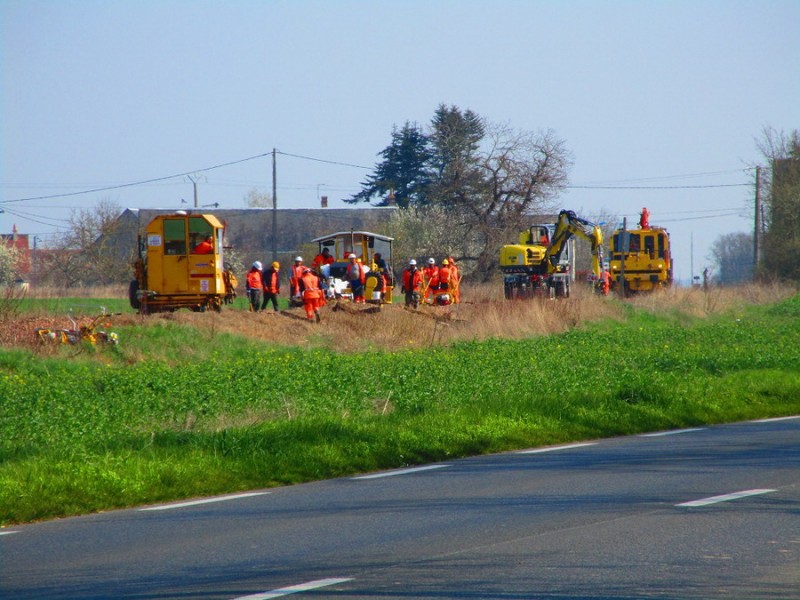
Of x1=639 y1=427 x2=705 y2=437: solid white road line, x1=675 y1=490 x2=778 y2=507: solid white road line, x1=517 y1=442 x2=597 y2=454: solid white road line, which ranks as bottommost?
x1=639 y1=427 x2=705 y2=437: solid white road line

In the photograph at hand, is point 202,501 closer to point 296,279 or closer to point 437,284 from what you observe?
point 296,279

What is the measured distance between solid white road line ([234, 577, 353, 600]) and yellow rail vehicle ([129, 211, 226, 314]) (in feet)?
90.1

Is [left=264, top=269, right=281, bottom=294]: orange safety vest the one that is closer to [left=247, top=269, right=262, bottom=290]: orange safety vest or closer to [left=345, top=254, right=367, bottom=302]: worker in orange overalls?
[left=247, top=269, right=262, bottom=290]: orange safety vest

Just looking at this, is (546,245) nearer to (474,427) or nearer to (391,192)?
(474,427)

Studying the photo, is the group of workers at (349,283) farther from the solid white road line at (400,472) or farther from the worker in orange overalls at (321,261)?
the solid white road line at (400,472)

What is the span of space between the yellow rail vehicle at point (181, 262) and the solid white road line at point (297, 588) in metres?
27.5

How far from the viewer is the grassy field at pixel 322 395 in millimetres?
10977

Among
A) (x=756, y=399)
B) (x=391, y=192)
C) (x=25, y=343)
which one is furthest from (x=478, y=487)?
(x=391, y=192)

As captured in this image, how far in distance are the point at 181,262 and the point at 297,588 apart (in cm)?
2785

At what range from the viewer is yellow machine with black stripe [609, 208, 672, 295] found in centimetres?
5203

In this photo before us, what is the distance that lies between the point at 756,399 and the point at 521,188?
179 feet

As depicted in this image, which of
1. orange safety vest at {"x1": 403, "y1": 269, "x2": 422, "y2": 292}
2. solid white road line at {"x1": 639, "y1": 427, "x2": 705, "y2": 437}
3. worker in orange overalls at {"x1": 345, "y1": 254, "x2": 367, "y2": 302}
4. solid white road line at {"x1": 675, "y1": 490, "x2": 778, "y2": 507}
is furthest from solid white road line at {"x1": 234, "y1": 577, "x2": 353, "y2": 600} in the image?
orange safety vest at {"x1": 403, "y1": 269, "x2": 422, "y2": 292}

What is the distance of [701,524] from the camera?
26.9 feet

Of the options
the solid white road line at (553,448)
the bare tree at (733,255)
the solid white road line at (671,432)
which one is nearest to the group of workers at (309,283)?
the solid white road line at (671,432)
